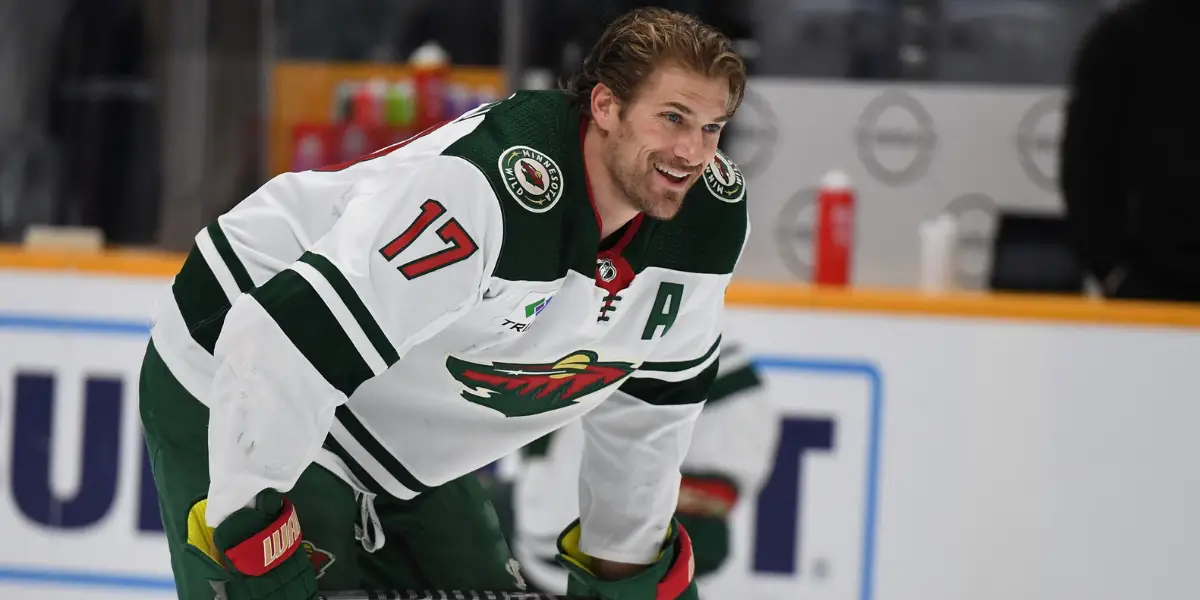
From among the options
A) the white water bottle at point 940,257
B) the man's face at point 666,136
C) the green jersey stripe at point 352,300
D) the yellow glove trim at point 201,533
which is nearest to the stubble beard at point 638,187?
the man's face at point 666,136

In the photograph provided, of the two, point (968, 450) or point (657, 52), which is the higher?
point (657, 52)

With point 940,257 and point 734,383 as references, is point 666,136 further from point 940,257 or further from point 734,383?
point 940,257

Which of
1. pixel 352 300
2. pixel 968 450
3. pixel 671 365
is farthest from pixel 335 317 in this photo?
pixel 968 450

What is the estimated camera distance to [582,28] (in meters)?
5.57

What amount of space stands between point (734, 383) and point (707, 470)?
21 cm

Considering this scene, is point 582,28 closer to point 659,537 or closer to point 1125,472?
point 1125,472

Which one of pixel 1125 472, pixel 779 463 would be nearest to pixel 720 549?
pixel 779 463

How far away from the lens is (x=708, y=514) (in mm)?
3248

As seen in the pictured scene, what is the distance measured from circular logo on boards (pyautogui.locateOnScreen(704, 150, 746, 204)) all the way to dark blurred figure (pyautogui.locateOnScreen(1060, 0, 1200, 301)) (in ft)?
6.79

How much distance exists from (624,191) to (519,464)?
5.23 feet

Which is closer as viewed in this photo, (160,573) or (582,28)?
(160,573)

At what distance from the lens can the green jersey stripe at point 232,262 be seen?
6.48ft

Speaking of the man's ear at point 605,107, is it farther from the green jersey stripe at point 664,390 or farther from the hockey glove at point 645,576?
the hockey glove at point 645,576

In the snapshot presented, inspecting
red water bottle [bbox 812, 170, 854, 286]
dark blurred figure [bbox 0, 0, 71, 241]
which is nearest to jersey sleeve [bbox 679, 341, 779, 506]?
red water bottle [bbox 812, 170, 854, 286]
